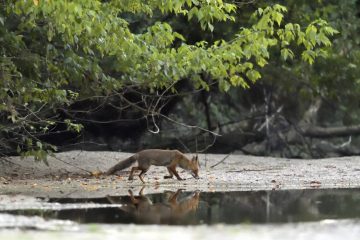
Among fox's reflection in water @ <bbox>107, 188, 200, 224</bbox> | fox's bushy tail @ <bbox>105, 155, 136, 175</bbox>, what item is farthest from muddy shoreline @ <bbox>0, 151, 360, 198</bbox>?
fox's reflection in water @ <bbox>107, 188, 200, 224</bbox>

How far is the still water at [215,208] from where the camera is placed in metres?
11.1

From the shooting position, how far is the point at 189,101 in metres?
30.8

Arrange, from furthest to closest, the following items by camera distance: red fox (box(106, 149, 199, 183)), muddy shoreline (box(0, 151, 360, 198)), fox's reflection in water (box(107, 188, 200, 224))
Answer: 1. red fox (box(106, 149, 199, 183))
2. muddy shoreline (box(0, 151, 360, 198))
3. fox's reflection in water (box(107, 188, 200, 224))

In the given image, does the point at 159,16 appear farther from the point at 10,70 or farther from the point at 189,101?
the point at 189,101

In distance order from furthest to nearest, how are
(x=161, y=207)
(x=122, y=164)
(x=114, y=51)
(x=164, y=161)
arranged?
(x=122, y=164), (x=164, y=161), (x=114, y=51), (x=161, y=207)

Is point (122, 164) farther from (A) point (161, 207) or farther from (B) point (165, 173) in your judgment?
(A) point (161, 207)

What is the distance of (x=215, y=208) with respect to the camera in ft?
40.7

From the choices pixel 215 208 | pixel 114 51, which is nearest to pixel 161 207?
pixel 215 208

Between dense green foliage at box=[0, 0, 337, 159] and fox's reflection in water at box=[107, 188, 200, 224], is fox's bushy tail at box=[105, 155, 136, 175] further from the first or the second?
fox's reflection in water at box=[107, 188, 200, 224]

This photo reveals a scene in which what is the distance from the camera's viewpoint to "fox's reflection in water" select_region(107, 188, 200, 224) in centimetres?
1122

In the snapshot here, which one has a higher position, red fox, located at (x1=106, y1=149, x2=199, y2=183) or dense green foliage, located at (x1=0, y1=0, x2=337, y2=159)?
dense green foliage, located at (x1=0, y1=0, x2=337, y2=159)

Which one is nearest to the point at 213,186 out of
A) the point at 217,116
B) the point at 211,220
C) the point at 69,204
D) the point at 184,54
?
the point at 184,54

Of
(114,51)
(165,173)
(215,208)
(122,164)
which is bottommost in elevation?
(215,208)

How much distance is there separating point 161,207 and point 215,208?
2.79 feet
